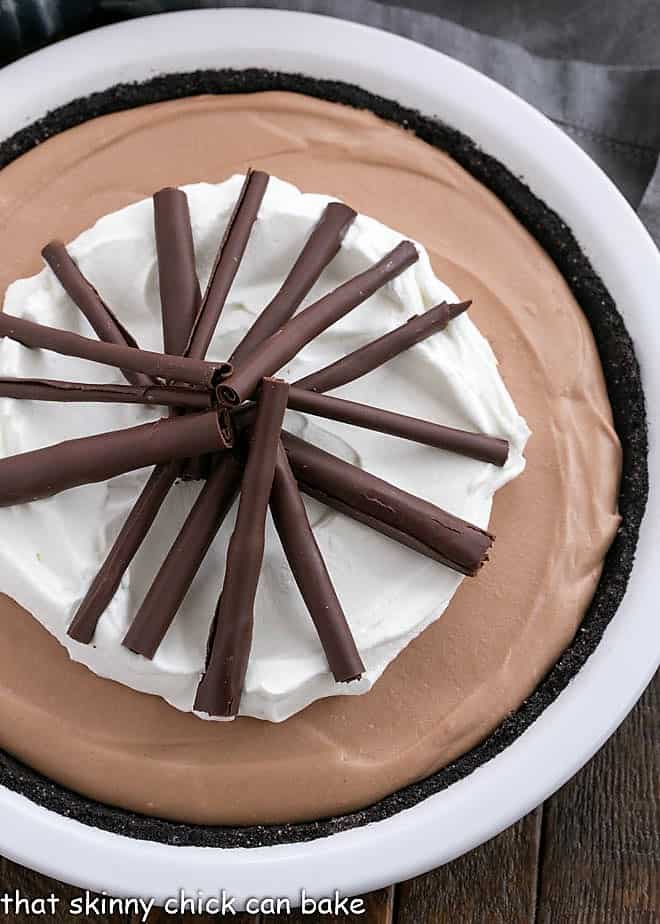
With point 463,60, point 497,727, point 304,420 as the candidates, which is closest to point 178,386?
point 304,420

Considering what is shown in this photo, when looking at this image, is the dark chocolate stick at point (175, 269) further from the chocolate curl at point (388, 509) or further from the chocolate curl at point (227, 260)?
the chocolate curl at point (388, 509)

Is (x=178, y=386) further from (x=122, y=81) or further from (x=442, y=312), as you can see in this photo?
(x=122, y=81)

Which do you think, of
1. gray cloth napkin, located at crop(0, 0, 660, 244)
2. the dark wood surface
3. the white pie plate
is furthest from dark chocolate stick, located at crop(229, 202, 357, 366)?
the dark wood surface

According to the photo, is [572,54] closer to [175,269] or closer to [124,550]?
[175,269]

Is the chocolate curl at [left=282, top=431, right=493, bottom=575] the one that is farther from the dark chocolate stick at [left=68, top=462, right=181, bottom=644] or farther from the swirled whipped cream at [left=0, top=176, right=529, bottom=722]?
the dark chocolate stick at [left=68, top=462, right=181, bottom=644]

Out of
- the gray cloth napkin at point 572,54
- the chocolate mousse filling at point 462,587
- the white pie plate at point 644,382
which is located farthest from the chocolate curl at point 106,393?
the gray cloth napkin at point 572,54

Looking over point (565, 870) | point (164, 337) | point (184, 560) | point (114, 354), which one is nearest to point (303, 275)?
point (164, 337)
